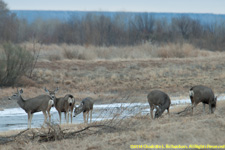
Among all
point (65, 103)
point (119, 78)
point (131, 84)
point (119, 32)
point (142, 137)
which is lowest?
point (131, 84)

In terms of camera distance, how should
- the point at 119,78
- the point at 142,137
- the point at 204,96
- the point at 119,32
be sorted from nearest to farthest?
1. the point at 142,137
2. the point at 204,96
3. the point at 119,78
4. the point at 119,32

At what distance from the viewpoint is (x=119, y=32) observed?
59.3 meters

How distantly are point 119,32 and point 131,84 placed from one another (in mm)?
31219

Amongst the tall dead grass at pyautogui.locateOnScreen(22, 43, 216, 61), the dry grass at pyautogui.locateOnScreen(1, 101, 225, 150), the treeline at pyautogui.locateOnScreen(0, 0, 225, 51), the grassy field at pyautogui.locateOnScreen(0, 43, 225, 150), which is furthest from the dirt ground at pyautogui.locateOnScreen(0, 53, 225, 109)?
the treeline at pyautogui.locateOnScreen(0, 0, 225, 51)

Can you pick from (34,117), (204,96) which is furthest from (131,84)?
(204,96)

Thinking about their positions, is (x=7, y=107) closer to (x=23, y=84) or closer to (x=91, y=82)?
(x=23, y=84)

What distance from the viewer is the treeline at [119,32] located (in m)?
55.6

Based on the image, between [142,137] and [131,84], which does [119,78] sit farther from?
[142,137]

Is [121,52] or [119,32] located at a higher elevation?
[119,32]

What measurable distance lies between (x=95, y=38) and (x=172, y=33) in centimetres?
1454

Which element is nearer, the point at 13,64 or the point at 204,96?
the point at 204,96

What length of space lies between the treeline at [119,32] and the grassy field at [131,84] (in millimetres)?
11389

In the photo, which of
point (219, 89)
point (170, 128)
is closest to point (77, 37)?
point (219, 89)

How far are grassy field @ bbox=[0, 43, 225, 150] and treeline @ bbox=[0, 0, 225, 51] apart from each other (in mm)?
11389
